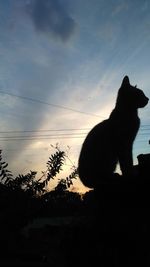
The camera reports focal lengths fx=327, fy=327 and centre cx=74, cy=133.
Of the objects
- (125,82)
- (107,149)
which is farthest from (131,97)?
(107,149)

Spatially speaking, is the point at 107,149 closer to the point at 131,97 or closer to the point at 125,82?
the point at 131,97

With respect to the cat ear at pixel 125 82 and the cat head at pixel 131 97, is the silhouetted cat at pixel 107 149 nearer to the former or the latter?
the cat head at pixel 131 97

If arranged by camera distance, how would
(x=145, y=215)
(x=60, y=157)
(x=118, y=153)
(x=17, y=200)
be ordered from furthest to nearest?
(x=118, y=153), (x=60, y=157), (x=145, y=215), (x=17, y=200)

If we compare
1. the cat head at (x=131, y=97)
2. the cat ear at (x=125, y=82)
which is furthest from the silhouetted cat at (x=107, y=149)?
the cat ear at (x=125, y=82)

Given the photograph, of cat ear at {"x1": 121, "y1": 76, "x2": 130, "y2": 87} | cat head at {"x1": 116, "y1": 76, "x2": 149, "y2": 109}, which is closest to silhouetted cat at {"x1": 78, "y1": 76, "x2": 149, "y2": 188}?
cat head at {"x1": 116, "y1": 76, "x2": 149, "y2": 109}

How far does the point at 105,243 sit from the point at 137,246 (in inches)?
12.3

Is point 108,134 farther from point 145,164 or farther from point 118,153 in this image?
point 145,164

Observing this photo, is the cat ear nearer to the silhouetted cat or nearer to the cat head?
the cat head

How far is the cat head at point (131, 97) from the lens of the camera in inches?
243

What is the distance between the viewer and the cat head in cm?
616

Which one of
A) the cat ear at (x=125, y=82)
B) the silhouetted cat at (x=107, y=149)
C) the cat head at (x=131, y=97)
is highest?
the cat ear at (x=125, y=82)

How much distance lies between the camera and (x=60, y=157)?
3.58 meters

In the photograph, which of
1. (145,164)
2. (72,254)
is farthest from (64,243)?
(145,164)

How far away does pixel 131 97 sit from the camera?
626 centimetres
